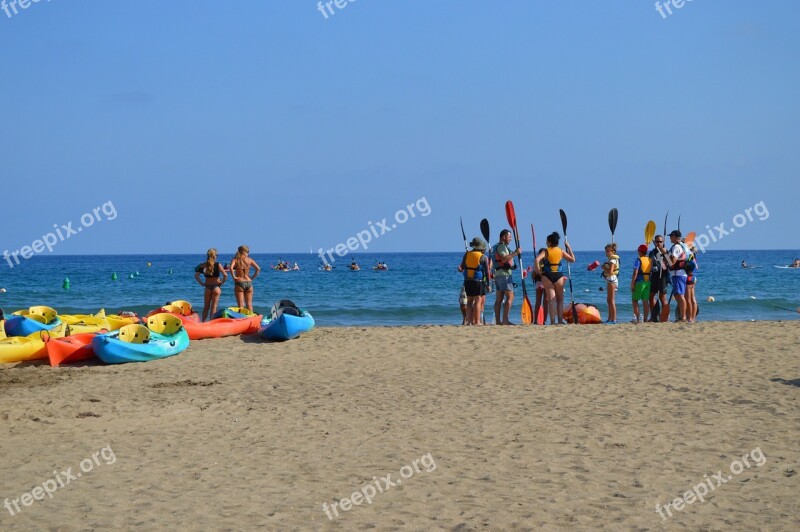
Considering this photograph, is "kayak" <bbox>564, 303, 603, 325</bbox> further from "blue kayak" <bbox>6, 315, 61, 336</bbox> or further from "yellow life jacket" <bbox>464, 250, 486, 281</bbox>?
"blue kayak" <bbox>6, 315, 61, 336</bbox>

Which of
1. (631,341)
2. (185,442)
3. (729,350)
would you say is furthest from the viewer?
(631,341)

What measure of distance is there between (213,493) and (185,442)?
150 cm

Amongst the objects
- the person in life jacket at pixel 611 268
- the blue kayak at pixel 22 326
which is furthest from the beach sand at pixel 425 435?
the person in life jacket at pixel 611 268

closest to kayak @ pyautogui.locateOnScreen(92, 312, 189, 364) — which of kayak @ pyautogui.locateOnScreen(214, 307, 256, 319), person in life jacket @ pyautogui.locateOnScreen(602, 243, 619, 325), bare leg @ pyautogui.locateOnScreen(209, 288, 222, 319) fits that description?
kayak @ pyautogui.locateOnScreen(214, 307, 256, 319)

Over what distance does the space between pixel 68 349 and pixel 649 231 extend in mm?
9520

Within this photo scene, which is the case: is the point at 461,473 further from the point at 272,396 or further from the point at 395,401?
the point at 272,396

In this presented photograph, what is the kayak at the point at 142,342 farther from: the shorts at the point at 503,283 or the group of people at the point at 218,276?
the shorts at the point at 503,283

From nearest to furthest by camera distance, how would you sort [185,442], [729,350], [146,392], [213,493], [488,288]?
[213,493] → [185,442] → [146,392] → [729,350] → [488,288]

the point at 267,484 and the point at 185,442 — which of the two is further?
the point at 185,442

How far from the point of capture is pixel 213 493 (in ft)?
18.4

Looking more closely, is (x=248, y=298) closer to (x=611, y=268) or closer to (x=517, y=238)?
(x=517, y=238)

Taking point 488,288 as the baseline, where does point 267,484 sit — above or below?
below

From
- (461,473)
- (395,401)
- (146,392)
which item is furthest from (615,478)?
(146,392)

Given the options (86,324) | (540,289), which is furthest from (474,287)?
(86,324)
